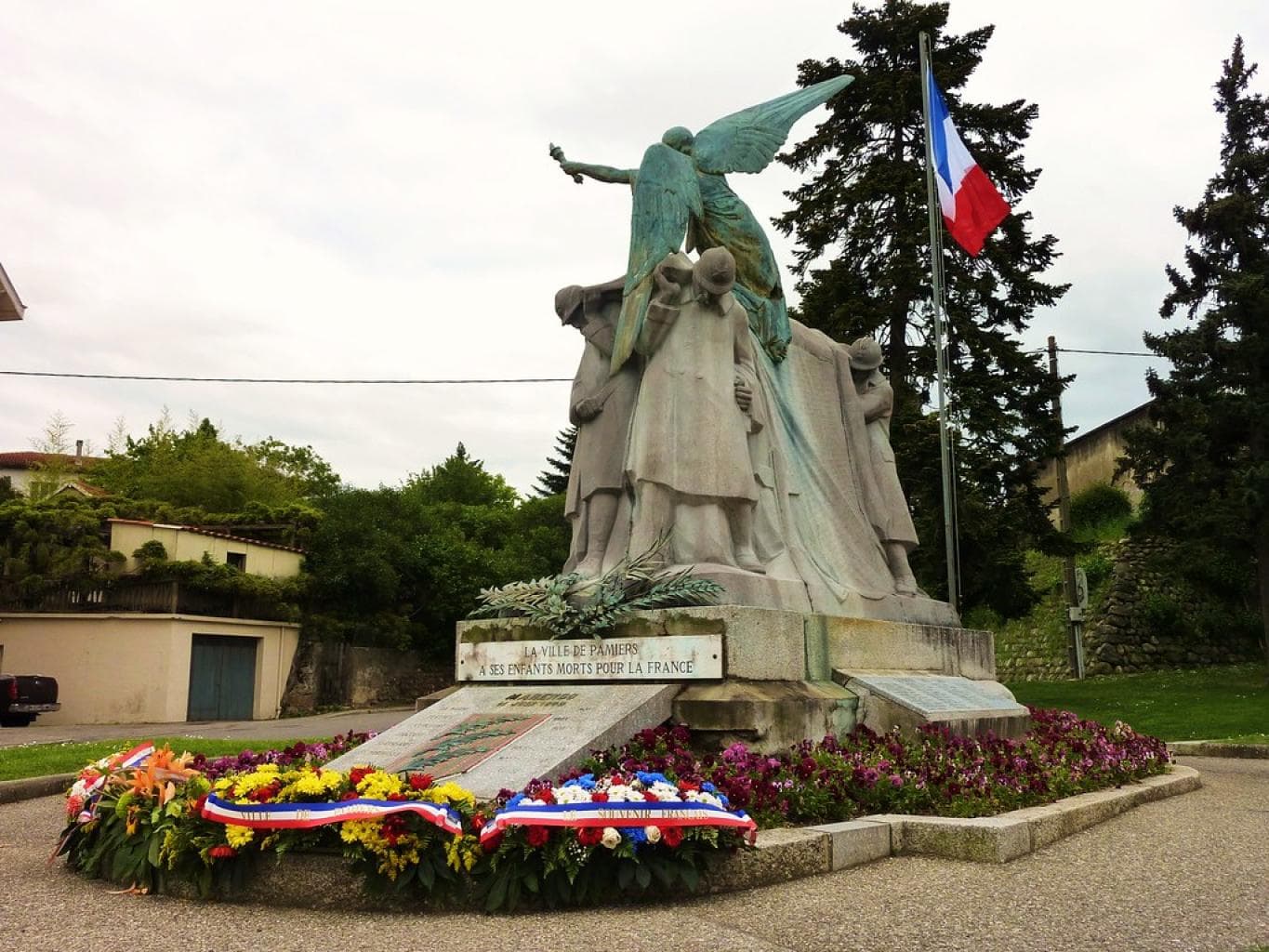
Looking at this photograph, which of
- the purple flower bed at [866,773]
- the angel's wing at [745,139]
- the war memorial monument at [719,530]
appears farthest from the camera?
the angel's wing at [745,139]

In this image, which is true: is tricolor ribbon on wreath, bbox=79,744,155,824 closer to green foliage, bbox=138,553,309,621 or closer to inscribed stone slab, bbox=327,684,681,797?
inscribed stone slab, bbox=327,684,681,797

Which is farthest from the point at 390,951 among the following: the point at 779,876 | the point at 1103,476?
the point at 1103,476

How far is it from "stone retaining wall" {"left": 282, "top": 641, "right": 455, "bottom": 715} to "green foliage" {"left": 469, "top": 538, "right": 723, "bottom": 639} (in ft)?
72.5

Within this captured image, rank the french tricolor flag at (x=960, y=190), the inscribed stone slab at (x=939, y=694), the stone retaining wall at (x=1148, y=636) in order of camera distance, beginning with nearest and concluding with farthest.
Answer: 1. the inscribed stone slab at (x=939, y=694)
2. the french tricolor flag at (x=960, y=190)
3. the stone retaining wall at (x=1148, y=636)

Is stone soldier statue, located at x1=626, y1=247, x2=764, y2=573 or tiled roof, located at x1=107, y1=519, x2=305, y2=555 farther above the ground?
tiled roof, located at x1=107, y1=519, x2=305, y2=555

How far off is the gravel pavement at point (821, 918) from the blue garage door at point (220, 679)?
70.6 feet

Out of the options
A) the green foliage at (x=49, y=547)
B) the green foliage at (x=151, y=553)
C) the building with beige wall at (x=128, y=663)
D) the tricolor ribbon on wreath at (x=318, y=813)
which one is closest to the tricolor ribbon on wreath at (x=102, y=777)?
the tricolor ribbon on wreath at (x=318, y=813)

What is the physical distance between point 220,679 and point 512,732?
22263 mm

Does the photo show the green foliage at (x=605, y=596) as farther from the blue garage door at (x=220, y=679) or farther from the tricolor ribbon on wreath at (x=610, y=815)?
the blue garage door at (x=220, y=679)

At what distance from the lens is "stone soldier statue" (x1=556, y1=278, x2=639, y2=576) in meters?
8.84

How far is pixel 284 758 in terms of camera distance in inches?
293

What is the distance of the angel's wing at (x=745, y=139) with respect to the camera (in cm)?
987

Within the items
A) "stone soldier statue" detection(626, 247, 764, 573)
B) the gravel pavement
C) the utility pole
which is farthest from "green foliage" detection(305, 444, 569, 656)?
the gravel pavement

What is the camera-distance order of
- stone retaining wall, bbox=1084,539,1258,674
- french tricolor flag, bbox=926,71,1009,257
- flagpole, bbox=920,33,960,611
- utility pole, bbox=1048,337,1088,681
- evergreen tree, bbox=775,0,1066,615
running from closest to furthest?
flagpole, bbox=920,33,960,611
french tricolor flag, bbox=926,71,1009,257
evergreen tree, bbox=775,0,1066,615
utility pole, bbox=1048,337,1088,681
stone retaining wall, bbox=1084,539,1258,674
